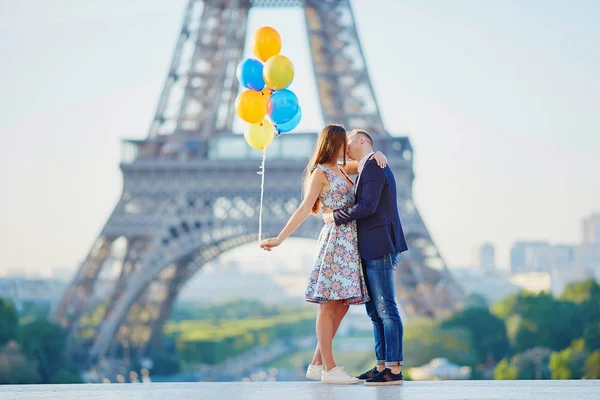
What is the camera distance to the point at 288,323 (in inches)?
2923

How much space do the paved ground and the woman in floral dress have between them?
0.45 m

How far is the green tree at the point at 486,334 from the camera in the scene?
3112 cm

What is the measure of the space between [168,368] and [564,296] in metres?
15.6

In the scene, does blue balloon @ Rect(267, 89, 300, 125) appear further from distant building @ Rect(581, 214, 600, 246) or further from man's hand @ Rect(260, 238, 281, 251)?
distant building @ Rect(581, 214, 600, 246)

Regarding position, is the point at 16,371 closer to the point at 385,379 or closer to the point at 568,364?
the point at 568,364

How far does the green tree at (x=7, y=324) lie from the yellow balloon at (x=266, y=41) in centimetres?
2099

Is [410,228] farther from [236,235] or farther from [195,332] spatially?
[195,332]

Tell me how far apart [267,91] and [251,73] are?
0.77 ft

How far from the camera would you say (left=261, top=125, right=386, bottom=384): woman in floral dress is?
7.43m

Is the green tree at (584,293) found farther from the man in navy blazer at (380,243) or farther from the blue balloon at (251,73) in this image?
the man in navy blazer at (380,243)

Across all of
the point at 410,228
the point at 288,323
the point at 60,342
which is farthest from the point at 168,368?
the point at 288,323

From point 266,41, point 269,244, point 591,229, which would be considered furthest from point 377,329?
point 591,229

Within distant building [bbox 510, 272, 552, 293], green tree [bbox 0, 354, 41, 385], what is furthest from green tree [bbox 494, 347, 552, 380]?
distant building [bbox 510, 272, 552, 293]

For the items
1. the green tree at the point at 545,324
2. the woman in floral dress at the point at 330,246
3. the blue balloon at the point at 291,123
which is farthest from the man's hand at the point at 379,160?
the green tree at the point at 545,324
